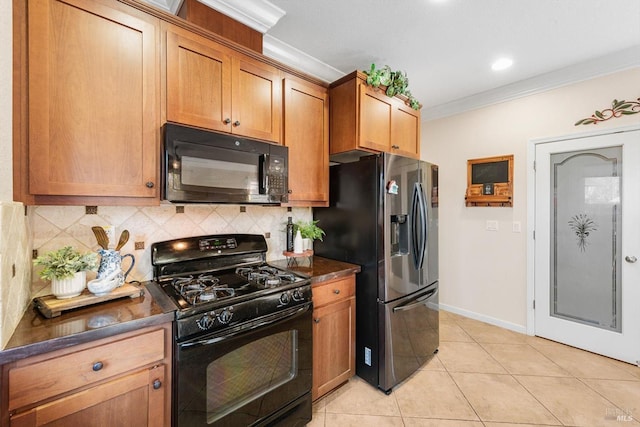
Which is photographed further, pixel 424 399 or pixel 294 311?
pixel 424 399

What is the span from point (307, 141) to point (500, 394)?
242cm

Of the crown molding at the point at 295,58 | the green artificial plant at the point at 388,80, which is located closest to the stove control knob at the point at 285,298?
the green artificial plant at the point at 388,80

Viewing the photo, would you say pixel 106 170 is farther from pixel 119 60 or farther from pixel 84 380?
pixel 84 380

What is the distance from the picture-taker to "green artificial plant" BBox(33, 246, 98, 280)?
1.19 metres

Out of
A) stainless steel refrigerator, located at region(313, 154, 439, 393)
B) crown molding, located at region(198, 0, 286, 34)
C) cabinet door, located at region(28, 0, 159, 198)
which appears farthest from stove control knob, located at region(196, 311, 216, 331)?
crown molding, located at region(198, 0, 286, 34)

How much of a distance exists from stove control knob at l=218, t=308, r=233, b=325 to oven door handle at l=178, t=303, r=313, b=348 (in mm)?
50

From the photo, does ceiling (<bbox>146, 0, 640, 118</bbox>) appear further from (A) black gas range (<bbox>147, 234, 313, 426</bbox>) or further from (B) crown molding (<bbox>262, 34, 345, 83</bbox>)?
(A) black gas range (<bbox>147, 234, 313, 426</bbox>)

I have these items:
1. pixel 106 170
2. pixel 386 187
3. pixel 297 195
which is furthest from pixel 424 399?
pixel 106 170

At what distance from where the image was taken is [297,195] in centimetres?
211

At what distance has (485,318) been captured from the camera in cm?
330

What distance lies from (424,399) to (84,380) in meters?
2.06

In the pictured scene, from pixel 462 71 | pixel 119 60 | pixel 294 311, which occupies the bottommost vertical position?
pixel 294 311

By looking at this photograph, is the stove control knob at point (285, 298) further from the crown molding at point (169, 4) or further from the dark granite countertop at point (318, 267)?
the crown molding at point (169, 4)

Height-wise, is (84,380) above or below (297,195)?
below
